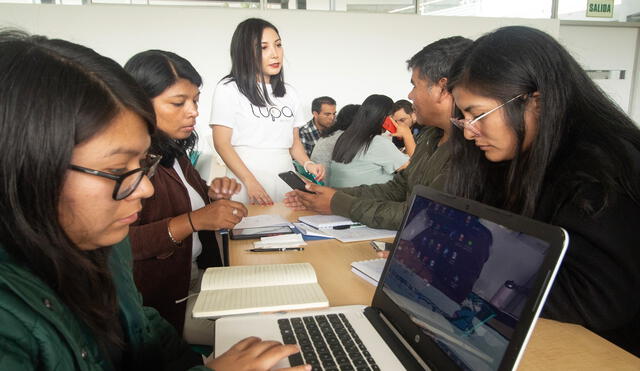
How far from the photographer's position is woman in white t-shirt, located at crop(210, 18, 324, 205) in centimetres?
226

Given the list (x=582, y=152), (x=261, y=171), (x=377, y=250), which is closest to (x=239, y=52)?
(x=261, y=171)

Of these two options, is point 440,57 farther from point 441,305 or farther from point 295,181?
point 441,305

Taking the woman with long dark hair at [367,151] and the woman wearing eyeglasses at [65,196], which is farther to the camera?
the woman with long dark hair at [367,151]

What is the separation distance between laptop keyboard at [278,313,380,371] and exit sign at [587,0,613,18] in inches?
238

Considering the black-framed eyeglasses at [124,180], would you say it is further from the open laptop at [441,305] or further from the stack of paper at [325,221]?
the stack of paper at [325,221]

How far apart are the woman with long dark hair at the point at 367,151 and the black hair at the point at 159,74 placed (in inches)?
52.6

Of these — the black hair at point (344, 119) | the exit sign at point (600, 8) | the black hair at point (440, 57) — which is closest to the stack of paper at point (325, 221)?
the black hair at point (440, 57)

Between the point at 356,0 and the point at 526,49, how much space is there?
4.10 meters

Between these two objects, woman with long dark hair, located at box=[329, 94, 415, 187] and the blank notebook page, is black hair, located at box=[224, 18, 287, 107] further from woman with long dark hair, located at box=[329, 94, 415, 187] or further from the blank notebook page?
the blank notebook page

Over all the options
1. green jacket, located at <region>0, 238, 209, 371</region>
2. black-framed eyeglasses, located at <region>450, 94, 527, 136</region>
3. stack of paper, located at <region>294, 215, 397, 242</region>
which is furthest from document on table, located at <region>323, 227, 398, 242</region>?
green jacket, located at <region>0, 238, 209, 371</region>

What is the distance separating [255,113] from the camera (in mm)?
2275

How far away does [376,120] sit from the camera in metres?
2.70

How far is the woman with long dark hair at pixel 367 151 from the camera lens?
8.87 feet

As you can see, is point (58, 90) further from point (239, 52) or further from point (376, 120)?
point (376, 120)
